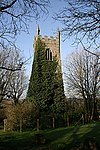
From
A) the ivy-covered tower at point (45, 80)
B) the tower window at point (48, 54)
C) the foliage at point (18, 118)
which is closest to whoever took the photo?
the foliage at point (18, 118)

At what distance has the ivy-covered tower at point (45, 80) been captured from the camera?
32.4 metres

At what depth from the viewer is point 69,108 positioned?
34.8m

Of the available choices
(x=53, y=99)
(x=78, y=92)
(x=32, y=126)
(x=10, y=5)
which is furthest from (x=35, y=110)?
(x=10, y=5)

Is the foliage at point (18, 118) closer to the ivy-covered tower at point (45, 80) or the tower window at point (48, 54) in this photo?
the ivy-covered tower at point (45, 80)

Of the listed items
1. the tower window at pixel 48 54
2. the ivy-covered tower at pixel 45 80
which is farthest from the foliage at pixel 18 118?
the tower window at pixel 48 54

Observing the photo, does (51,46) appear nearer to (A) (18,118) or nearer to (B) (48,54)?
(B) (48,54)

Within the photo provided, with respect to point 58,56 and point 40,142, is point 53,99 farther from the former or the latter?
point 40,142

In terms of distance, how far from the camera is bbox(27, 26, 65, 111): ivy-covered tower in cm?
3244

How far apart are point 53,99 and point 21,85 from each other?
33.2 feet

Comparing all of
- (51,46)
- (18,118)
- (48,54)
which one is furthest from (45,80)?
(18,118)

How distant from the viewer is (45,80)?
109 feet

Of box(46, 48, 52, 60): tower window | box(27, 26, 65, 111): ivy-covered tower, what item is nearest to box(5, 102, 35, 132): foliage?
box(27, 26, 65, 111): ivy-covered tower

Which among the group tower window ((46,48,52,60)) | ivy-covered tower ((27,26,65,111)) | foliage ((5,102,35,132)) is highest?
tower window ((46,48,52,60))

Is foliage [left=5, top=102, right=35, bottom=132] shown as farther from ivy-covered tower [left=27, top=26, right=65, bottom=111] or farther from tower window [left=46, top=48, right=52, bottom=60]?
tower window [left=46, top=48, right=52, bottom=60]
